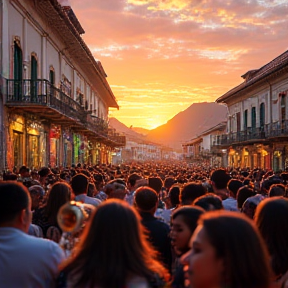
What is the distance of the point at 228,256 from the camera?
8.55 ft

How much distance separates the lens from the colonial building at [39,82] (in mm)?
19841

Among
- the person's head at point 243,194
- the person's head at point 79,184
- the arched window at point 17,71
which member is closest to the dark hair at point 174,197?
the person's head at point 243,194

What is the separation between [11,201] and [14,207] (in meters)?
0.05

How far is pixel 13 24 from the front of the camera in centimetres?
2048

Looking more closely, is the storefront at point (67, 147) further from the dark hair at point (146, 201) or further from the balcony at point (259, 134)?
the dark hair at point (146, 201)

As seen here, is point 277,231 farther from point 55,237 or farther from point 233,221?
point 55,237

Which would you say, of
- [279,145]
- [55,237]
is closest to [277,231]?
[55,237]

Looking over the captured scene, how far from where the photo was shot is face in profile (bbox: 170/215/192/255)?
422cm

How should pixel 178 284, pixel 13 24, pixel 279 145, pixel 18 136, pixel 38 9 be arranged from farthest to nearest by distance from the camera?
pixel 279 145, pixel 38 9, pixel 18 136, pixel 13 24, pixel 178 284

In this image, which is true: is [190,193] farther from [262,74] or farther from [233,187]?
[262,74]

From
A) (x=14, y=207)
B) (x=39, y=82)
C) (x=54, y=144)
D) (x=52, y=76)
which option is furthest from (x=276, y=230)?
(x=54, y=144)

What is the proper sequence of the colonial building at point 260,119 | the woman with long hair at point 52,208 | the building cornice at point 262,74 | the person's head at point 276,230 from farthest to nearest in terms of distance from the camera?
1. the colonial building at point 260,119
2. the building cornice at point 262,74
3. the woman with long hair at point 52,208
4. the person's head at point 276,230

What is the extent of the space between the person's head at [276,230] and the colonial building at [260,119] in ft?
99.0

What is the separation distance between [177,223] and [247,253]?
1.72m
